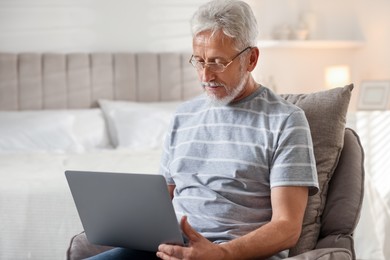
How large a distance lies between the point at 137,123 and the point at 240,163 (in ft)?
8.10

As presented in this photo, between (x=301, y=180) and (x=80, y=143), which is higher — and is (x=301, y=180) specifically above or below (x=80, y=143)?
above

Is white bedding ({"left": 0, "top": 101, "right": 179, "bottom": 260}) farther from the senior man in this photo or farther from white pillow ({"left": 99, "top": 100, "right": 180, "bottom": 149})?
the senior man

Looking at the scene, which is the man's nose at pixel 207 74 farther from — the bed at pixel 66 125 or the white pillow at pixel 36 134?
the white pillow at pixel 36 134

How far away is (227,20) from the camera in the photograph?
1953 mm

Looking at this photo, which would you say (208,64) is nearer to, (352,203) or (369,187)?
(352,203)

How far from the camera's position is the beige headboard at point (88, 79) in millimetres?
4531

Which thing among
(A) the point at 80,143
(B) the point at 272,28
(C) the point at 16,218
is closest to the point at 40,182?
(C) the point at 16,218

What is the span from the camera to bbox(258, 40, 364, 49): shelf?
4.95 metres

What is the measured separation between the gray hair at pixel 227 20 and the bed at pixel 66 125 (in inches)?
49.2

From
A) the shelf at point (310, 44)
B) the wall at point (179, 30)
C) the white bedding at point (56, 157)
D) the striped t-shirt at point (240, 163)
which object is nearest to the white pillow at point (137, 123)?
the white bedding at point (56, 157)

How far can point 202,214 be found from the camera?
6.44ft

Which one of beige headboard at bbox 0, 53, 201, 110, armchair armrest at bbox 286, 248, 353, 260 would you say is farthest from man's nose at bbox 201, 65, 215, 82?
beige headboard at bbox 0, 53, 201, 110

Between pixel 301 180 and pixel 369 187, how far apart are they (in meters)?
1.50

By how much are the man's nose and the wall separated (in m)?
2.89
